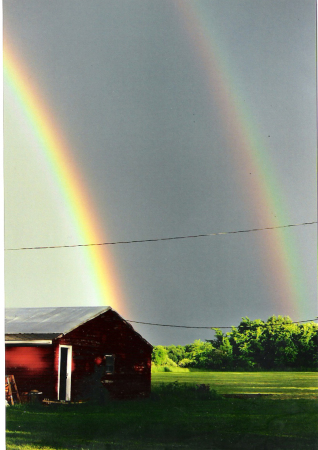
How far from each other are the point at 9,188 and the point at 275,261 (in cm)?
474

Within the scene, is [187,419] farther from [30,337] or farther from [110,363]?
[30,337]

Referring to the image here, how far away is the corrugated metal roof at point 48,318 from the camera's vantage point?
6895mm

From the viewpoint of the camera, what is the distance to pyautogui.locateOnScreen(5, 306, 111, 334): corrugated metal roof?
6.89m

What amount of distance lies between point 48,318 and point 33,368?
2.51 ft

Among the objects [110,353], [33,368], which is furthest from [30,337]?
[110,353]

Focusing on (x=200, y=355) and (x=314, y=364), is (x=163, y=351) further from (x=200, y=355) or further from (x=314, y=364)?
(x=314, y=364)

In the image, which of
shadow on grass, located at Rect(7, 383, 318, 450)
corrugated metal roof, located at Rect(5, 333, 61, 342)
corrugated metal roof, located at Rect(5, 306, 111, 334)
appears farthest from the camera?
corrugated metal roof, located at Rect(5, 306, 111, 334)

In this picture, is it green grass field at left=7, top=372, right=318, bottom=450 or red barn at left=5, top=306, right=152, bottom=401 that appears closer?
green grass field at left=7, top=372, right=318, bottom=450

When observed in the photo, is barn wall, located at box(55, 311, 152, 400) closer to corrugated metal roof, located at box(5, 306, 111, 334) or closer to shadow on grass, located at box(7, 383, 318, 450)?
corrugated metal roof, located at box(5, 306, 111, 334)

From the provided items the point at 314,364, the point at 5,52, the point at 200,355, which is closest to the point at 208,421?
the point at 200,355

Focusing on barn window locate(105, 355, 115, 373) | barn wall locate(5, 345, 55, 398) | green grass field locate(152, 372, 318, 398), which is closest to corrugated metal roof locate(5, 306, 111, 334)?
barn wall locate(5, 345, 55, 398)

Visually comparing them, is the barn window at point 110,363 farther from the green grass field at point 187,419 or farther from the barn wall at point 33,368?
the barn wall at point 33,368

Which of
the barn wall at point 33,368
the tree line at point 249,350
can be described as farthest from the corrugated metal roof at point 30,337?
the tree line at point 249,350

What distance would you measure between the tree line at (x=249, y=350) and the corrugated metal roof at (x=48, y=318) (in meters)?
1.15
